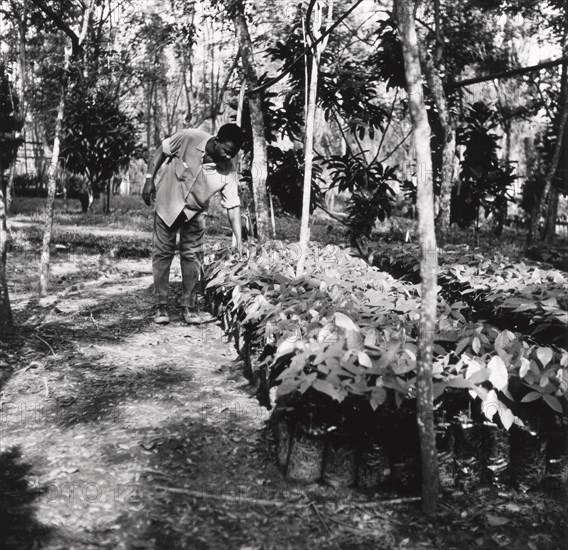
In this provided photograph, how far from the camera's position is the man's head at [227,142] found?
16.5ft

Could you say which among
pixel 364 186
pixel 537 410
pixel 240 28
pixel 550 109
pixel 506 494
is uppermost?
pixel 550 109

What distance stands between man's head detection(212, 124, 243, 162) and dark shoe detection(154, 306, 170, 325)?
5.02ft

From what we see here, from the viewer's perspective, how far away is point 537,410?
2.77 m

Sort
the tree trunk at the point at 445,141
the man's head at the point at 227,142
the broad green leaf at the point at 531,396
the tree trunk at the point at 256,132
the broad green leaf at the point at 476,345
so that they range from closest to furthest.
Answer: the broad green leaf at the point at 531,396, the broad green leaf at the point at 476,345, the man's head at the point at 227,142, the tree trunk at the point at 256,132, the tree trunk at the point at 445,141

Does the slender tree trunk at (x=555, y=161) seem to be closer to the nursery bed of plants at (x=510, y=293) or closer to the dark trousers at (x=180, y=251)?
the nursery bed of plants at (x=510, y=293)

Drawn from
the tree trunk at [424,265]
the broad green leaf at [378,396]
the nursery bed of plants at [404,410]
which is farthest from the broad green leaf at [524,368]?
the broad green leaf at [378,396]

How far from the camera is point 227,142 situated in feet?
16.7

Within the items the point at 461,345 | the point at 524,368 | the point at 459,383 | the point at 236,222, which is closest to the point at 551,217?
the point at 236,222

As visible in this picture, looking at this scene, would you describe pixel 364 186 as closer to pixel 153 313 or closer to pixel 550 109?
pixel 153 313

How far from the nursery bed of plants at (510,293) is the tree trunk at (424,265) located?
155cm

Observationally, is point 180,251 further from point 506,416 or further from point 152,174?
point 506,416

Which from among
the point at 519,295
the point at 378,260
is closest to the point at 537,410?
the point at 519,295

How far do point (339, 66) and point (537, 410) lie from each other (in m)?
7.06

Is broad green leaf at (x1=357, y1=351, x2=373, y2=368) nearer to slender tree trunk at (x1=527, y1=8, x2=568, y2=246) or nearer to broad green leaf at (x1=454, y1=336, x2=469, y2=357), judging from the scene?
broad green leaf at (x1=454, y1=336, x2=469, y2=357)
